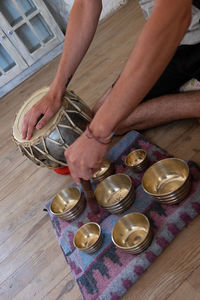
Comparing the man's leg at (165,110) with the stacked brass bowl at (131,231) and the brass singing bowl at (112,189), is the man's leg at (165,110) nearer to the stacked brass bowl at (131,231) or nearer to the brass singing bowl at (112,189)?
the brass singing bowl at (112,189)

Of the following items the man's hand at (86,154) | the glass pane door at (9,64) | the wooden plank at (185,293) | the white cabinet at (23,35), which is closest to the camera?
the man's hand at (86,154)

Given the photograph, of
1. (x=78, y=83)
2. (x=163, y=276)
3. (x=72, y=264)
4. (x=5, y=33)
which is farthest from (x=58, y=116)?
(x=5, y=33)

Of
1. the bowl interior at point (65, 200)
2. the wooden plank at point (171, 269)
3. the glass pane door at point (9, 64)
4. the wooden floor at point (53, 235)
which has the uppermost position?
the glass pane door at point (9, 64)

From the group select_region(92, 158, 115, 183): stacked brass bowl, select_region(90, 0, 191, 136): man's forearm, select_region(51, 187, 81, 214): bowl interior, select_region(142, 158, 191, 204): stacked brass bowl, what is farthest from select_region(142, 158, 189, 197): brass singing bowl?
select_region(90, 0, 191, 136): man's forearm

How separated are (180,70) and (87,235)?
843mm

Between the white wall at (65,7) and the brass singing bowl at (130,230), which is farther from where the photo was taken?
the white wall at (65,7)

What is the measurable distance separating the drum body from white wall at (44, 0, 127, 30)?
226 centimetres

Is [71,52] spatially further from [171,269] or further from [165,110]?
[171,269]

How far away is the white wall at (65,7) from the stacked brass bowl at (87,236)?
2.80 meters

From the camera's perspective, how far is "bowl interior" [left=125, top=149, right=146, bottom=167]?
1482mm

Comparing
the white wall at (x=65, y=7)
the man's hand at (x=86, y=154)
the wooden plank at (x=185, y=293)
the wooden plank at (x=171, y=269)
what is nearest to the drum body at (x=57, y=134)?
the man's hand at (x=86, y=154)

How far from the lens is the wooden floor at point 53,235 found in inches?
42.5

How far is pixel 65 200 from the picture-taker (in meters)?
1.51

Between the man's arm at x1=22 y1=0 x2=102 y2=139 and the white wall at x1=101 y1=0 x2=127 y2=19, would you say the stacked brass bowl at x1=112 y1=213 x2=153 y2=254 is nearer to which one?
the man's arm at x1=22 y1=0 x2=102 y2=139
